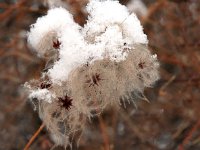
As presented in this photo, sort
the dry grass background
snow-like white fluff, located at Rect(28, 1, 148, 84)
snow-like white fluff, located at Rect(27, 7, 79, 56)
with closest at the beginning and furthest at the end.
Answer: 1. snow-like white fluff, located at Rect(28, 1, 148, 84)
2. snow-like white fluff, located at Rect(27, 7, 79, 56)
3. the dry grass background

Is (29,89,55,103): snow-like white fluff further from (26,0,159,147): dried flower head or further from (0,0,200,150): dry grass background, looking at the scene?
(0,0,200,150): dry grass background

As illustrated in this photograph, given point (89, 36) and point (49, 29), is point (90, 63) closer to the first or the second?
point (89, 36)

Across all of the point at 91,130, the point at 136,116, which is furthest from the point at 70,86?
the point at 91,130

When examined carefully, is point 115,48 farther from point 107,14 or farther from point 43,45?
point 43,45

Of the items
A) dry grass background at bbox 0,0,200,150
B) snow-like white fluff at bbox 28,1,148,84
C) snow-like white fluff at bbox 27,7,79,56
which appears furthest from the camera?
dry grass background at bbox 0,0,200,150

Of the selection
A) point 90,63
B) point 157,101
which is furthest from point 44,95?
point 157,101

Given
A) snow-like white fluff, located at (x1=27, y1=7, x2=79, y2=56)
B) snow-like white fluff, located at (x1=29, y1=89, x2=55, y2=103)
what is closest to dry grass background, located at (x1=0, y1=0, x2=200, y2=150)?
snow-like white fluff, located at (x1=27, y1=7, x2=79, y2=56)

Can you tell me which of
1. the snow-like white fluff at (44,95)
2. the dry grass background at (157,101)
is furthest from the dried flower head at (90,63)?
the dry grass background at (157,101)

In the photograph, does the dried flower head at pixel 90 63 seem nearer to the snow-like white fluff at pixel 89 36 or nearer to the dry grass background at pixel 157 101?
the snow-like white fluff at pixel 89 36
